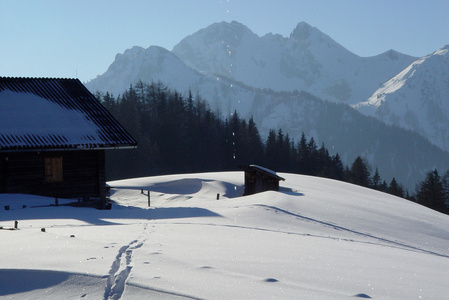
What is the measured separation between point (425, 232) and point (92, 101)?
52.7 feet

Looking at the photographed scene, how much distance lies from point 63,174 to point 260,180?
10621mm

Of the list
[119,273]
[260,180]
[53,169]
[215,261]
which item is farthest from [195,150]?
[119,273]

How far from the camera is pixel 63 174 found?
2023 centimetres

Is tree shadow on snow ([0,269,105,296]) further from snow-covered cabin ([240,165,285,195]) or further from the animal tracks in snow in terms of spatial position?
snow-covered cabin ([240,165,285,195])

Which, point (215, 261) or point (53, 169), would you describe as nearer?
point (215, 261)

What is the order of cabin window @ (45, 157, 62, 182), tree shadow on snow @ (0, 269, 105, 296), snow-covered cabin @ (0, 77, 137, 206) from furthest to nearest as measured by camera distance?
cabin window @ (45, 157, 62, 182)
snow-covered cabin @ (0, 77, 137, 206)
tree shadow on snow @ (0, 269, 105, 296)

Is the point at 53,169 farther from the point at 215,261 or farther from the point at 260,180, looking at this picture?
the point at 215,261

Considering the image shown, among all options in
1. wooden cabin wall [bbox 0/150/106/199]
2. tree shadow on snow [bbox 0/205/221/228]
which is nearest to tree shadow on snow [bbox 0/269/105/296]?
tree shadow on snow [bbox 0/205/221/228]

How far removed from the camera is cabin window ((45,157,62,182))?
20.0 metres

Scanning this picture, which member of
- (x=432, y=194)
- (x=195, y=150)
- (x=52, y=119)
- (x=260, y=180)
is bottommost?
(x=432, y=194)

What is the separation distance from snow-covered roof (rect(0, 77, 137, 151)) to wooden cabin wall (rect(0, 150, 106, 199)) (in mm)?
797

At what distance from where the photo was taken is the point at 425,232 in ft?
49.7

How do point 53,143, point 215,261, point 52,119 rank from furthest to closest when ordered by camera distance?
point 52,119 < point 53,143 < point 215,261

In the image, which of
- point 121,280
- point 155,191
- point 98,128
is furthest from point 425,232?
point 155,191
